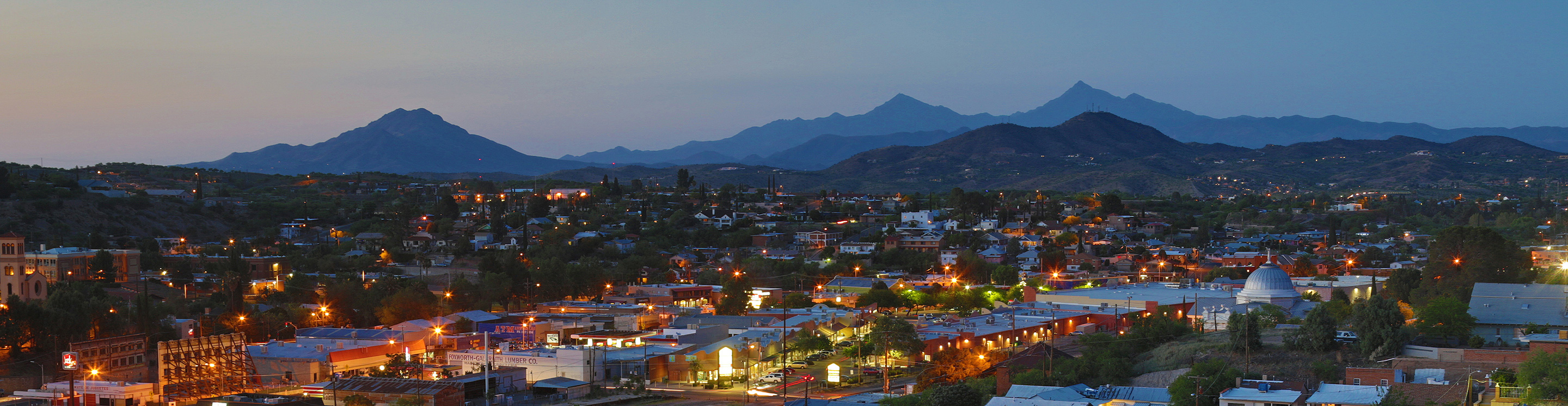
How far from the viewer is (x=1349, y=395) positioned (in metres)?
22.6

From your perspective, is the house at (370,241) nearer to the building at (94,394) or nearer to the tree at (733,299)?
the tree at (733,299)

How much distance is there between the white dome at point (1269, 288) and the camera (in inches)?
1502

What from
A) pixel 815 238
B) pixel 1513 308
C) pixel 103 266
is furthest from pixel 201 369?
pixel 815 238

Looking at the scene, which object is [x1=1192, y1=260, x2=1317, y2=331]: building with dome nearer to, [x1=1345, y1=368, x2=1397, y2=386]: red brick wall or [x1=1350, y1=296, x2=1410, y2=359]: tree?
[x1=1350, y1=296, x2=1410, y2=359]: tree

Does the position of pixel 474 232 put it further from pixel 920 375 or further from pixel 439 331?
pixel 920 375

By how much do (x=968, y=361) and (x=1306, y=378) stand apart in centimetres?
759

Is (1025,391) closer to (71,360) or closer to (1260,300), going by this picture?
(1260,300)

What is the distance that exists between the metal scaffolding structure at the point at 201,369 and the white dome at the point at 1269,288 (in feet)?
89.7

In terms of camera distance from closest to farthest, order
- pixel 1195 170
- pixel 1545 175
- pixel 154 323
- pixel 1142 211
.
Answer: pixel 154 323, pixel 1142 211, pixel 1545 175, pixel 1195 170

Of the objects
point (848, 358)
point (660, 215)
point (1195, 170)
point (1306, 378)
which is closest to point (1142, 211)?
point (660, 215)

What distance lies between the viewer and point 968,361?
30.5 m

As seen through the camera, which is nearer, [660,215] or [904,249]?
[904,249]

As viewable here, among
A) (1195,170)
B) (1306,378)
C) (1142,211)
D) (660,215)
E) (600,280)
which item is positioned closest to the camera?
(1306,378)

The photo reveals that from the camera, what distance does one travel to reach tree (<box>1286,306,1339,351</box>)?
89.8ft
